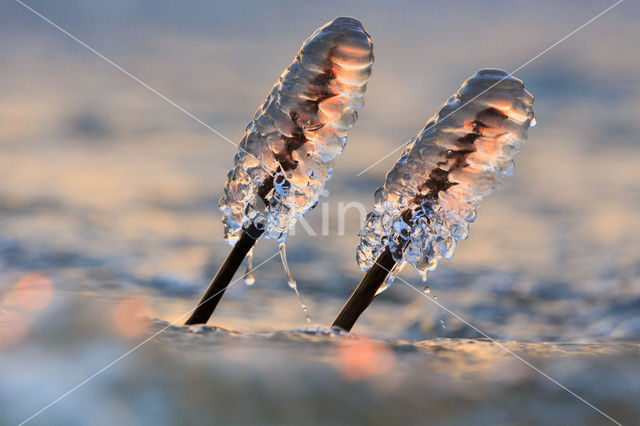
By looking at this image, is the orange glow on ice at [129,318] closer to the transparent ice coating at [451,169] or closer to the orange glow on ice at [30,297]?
the orange glow on ice at [30,297]

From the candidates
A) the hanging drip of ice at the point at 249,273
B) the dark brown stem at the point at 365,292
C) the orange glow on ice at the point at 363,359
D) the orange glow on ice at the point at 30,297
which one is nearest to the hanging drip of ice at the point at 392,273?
the dark brown stem at the point at 365,292

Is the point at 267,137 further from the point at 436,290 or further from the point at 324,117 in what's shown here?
the point at 436,290

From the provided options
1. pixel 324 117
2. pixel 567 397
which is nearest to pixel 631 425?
pixel 567 397

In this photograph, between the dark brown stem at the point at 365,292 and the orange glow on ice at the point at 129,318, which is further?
the dark brown stem at the point at 365,292

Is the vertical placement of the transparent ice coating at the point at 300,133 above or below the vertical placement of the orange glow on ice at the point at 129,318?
above

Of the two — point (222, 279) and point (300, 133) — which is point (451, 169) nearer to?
point (300, 133)

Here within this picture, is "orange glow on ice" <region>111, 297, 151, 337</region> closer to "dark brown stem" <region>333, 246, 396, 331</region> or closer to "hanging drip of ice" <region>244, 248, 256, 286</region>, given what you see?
"hanging drip of ice" <region>244, 248, 256, 286</region>

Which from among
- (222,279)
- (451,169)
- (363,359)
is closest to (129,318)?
(222,279)
